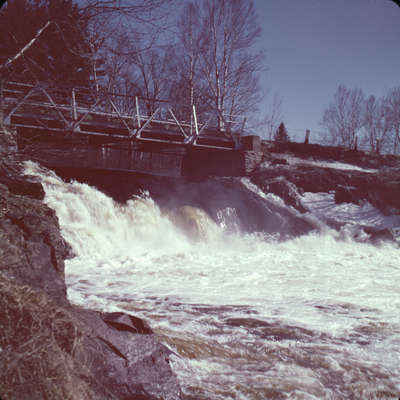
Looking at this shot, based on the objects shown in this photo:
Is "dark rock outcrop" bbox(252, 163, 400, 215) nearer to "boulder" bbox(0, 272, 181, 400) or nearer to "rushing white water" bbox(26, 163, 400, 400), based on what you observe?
"rushing white water" bbox(26, 163, 400, 400)

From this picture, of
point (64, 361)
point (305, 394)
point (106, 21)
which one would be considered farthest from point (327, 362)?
point (106, 21)

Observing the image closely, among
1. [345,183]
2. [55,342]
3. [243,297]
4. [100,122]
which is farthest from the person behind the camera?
[345,183]

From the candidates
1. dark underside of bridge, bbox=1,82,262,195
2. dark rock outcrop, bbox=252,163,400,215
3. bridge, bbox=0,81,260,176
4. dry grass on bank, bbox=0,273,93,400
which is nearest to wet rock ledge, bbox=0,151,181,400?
dry grass on bank, bbox=0,273,93,400

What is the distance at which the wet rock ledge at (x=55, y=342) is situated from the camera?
89.7 inches

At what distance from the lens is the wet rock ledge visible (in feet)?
7.47

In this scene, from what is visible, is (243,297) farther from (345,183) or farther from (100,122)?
(345,183)

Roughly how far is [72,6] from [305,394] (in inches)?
185

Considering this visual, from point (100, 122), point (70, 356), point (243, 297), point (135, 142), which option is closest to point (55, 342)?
point (70, 356)

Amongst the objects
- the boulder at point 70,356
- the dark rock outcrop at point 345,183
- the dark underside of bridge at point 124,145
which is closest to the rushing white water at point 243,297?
the boulder at point 70,356

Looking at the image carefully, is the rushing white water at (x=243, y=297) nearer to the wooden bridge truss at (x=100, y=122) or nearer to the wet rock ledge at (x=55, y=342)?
the wet rock ledge at (x=55, y=342)

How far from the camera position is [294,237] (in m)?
14.1

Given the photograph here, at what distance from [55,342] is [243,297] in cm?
426

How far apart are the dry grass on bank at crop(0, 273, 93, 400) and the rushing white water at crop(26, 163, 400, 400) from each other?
108 cm

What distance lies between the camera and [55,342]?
263cm
